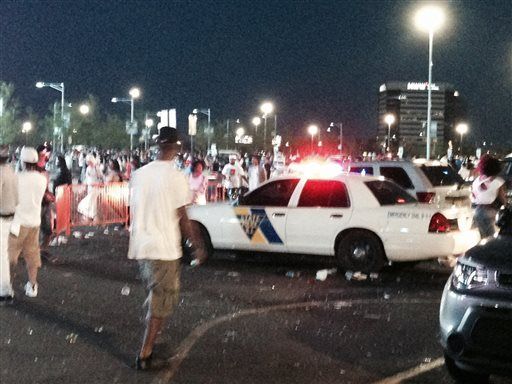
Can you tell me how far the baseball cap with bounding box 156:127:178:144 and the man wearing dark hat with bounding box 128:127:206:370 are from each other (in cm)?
4

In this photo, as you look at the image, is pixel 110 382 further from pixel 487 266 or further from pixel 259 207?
pixel 259 207

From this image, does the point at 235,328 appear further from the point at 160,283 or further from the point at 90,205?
the point at 90,205

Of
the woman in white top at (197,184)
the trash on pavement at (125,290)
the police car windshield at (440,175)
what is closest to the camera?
the trash on pavement at (125,290)

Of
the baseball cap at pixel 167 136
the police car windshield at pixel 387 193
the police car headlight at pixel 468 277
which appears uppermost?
the baseball cap at pixel 167 136

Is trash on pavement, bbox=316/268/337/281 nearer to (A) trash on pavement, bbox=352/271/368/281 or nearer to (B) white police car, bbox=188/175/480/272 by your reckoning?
(B) white police car, bbox=188/175/480/272

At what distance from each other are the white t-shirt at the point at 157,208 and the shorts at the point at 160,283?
0.21 feet

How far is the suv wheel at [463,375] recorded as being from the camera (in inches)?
246

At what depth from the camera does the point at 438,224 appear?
37.1ft

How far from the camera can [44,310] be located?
908 cm

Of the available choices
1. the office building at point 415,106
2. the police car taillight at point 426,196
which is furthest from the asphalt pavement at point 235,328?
the office building at point 415,106

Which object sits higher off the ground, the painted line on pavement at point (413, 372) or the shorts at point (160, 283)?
the shorts at point (160, 283)

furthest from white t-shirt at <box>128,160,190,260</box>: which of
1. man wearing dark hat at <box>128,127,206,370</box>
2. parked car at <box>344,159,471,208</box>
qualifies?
parked car at <box>344,159,471,208</box>

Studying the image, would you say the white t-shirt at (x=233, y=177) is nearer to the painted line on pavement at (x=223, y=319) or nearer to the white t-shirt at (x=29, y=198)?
the white t-shirt at (x=29, y=198)

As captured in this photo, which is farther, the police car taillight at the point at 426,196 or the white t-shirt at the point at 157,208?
the police car taillight at the point at 426,196
